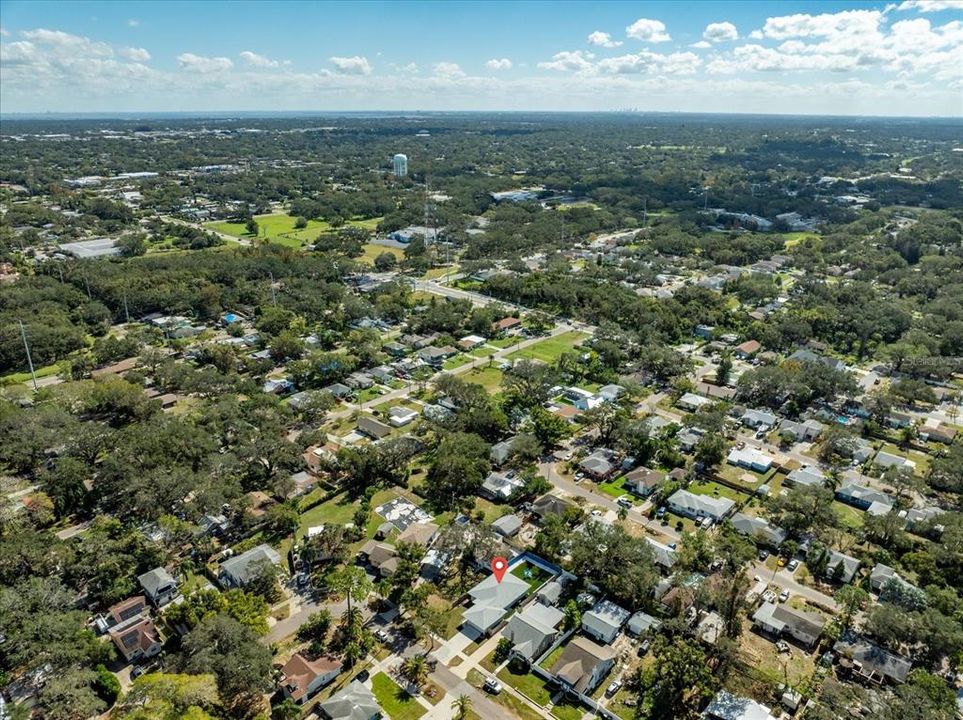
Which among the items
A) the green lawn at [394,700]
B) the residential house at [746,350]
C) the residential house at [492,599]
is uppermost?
the residential house at [746,350]

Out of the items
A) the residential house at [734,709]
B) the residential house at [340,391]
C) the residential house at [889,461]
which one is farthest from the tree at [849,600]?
the residential house at [340,391]

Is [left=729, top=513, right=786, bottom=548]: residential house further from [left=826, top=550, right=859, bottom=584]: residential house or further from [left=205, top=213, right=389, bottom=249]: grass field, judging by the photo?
[left=205, top=213, right=389, bottom=249]: grass field

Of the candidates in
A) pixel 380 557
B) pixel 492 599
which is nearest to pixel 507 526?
pixel 492 599

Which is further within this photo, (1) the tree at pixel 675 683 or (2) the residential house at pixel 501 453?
(2) the residential house at pixel 501 453

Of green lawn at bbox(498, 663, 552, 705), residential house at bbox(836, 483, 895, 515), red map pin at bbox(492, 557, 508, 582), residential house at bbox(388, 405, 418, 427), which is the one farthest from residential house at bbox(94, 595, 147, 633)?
residential house at bbox(836, 483, 895, 515)

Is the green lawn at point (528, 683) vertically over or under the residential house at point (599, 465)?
under

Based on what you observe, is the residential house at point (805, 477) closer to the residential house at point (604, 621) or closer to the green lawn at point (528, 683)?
the residential house at point (604, 621)
